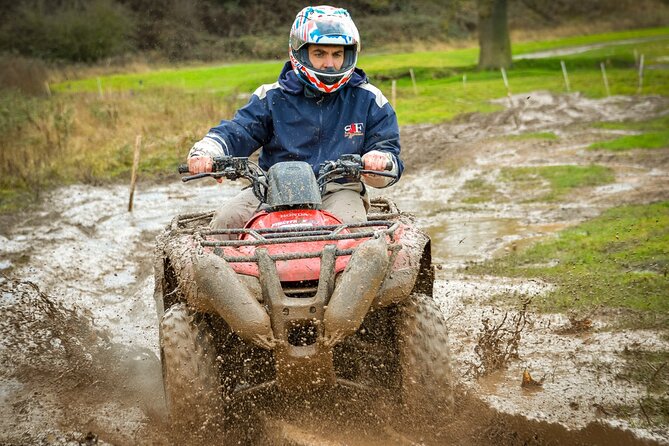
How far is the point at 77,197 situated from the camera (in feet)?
47.1

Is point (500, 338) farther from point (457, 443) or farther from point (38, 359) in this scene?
point (38, 359)

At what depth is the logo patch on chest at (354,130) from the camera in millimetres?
5805

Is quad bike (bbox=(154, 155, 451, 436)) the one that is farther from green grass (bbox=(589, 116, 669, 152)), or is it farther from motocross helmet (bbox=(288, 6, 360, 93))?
green grass (bbox=(589, 116, 669, 152))

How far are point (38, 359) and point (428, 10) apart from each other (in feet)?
134

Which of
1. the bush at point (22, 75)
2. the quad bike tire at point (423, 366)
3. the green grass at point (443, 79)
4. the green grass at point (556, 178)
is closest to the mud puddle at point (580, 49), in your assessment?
the green grass at point (443, 79)

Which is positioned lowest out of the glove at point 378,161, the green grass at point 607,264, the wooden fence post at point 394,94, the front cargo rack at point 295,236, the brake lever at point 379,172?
the wooden fence post at point 394,94

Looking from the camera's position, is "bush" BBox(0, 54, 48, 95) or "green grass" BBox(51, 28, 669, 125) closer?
"green grass" BBox(51, 28, 669, 125)

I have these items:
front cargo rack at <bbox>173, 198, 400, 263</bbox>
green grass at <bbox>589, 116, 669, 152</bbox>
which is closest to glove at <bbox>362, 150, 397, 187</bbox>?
front cargo rack at <bbox>173, 198, 400, 263</bbox>

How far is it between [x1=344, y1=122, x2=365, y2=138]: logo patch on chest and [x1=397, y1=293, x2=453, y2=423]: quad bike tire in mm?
1509

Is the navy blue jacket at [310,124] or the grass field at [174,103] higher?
the navy blue jacket at [310,124]

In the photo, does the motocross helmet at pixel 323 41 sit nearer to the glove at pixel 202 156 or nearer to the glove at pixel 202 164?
the glove at pixel 202 156

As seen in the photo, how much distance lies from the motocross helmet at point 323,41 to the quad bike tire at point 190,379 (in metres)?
1.87

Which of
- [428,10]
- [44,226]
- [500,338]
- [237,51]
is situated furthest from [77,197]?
[428,10]

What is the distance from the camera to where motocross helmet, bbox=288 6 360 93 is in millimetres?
5465
